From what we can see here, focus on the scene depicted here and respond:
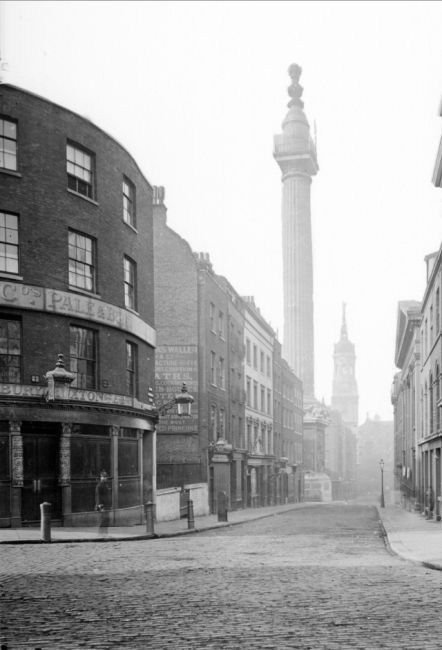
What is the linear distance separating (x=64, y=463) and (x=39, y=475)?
0.78 meters

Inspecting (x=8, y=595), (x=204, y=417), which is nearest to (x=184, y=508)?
(x=204, y=417)

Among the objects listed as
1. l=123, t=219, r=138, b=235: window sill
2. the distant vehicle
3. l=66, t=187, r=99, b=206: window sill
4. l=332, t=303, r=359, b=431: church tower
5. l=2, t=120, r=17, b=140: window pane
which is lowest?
the distant vehicle

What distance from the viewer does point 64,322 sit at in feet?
78.9

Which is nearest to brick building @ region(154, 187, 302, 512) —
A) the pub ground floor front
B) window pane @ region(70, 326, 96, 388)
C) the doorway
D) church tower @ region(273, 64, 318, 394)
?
the pub ground floor front

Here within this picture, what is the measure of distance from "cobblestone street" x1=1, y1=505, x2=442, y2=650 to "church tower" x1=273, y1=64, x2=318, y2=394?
9809 cm

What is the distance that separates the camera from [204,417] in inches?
1550

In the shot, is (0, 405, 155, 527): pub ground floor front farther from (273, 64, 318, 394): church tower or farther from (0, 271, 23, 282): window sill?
(273, 64, 318, 394): church tower

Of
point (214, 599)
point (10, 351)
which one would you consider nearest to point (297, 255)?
point (10, 351)

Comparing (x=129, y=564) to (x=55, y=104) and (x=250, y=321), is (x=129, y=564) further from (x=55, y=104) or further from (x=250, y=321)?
(x=250, y=321)

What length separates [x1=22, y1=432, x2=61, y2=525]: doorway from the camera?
22.7 m

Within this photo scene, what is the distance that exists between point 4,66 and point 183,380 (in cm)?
3205

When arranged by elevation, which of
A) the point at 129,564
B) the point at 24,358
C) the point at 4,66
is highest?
the point at 4,66

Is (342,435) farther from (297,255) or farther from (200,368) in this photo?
(200,368)

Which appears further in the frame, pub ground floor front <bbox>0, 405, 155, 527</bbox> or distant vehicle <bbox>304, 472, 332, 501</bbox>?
distant vehicle <bbox>304, 472, 332, 501</bbox>
